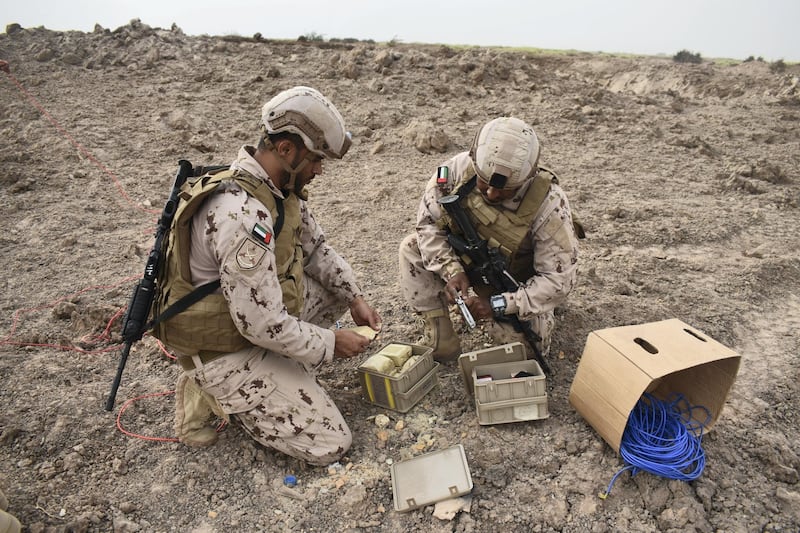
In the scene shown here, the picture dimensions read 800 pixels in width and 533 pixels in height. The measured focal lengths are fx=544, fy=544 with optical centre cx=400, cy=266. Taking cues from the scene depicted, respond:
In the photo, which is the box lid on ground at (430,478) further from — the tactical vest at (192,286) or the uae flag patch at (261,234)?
the uae flag patch at (261,234)

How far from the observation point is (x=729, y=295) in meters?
4.61

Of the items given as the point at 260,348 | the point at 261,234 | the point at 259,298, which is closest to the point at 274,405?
the point at 260,348

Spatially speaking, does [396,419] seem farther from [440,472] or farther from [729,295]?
[729,295]

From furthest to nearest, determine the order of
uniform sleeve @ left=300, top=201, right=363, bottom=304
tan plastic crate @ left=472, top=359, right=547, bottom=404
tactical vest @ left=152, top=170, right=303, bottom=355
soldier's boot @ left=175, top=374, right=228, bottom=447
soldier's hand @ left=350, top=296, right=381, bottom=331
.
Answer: uniform sleeve @ left=300, top=201, right=363, bottom=304, soldier's hand @ left=350, top=296, right=381, bottom=331, soldier's boot @ left=175, top=374, right=228, bottom=447, tan plastic crate @ left=472, top=359, right=547, bottom=404, tactical vest @ left=152, top=170, right=303, bottom=355

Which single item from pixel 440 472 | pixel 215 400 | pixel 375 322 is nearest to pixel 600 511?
pixel 440 472

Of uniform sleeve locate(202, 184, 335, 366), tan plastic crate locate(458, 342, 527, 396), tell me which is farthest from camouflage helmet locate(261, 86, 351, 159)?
tan plastic crate locate(458, 342, 527, 396)

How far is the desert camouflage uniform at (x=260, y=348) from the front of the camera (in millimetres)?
2600

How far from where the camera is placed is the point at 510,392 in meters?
3.08

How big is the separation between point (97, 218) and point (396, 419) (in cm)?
522

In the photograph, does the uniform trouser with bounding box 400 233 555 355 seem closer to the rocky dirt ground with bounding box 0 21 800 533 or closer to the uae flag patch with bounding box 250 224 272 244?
the rocky dirt ground with bounding box 0 21 800 533

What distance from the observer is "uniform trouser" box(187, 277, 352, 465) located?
2910 millimetres

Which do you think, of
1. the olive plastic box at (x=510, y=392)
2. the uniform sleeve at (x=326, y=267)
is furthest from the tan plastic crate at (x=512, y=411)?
the uniform sleeve at (x=326, y=267)

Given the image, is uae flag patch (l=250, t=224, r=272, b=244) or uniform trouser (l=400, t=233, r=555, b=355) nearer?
uae flag patch (l=250, t=224, r=272, b=244)

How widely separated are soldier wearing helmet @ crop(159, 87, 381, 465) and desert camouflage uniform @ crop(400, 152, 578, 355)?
982 mm
